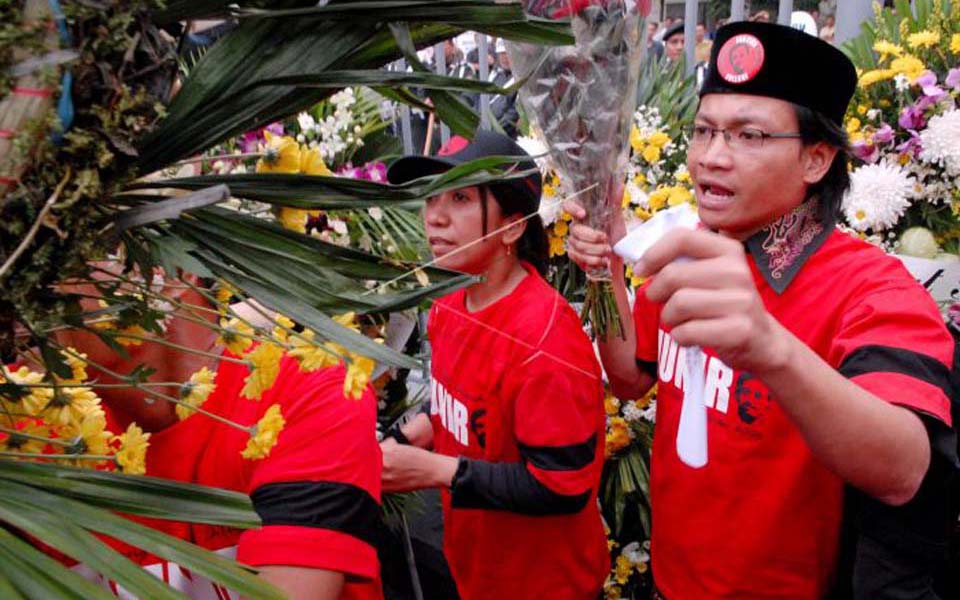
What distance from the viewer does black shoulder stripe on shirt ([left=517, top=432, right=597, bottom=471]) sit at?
213 centimetres

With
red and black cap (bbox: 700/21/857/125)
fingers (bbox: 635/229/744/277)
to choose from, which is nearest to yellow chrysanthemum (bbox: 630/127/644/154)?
red and black cap (bbox: 700/21/857/125)

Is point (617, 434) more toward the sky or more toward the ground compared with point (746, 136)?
more toward the ground

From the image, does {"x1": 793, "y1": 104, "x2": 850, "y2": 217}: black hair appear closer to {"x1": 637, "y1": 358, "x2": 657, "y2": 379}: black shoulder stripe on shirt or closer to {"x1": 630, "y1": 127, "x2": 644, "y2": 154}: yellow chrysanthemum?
{"x1": 637, "y1": 358, "x2": 657, "y2": 379}: black shoulder stripe on shirt

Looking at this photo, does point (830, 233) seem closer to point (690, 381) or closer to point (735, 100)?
point (735, 100)

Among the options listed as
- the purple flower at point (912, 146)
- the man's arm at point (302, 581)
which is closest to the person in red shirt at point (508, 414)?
the man's arm at point (302, 581)

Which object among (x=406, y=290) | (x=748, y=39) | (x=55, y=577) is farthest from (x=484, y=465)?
(x=55, y=577)

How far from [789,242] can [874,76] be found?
940 millimetres

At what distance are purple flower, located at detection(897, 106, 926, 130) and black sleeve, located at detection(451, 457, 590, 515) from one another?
1.29 meters

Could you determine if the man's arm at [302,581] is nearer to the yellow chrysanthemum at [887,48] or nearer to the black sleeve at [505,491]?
the black sleeve at [505,491]

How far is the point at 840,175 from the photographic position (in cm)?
186

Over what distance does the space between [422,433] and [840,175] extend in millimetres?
1345

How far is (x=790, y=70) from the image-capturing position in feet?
5.90

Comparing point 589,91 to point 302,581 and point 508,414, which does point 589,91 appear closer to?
point 508,414

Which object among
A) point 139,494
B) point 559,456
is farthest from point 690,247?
point 559,456
